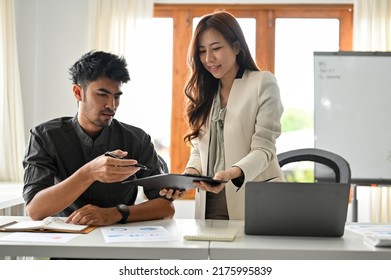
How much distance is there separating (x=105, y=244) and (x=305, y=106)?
3.62 metres

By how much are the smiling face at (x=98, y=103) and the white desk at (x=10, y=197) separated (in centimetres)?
113

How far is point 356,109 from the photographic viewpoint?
150 inches

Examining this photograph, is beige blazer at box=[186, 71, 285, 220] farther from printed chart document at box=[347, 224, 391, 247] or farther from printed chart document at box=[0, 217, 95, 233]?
printed chart document at box=[0, 217, 95, 233]

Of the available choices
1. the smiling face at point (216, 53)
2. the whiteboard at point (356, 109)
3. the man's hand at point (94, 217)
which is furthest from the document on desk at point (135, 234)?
the whiteboard at point (356, 109)

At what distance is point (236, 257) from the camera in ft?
4.47

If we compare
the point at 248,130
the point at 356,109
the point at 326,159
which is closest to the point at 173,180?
the point at 248,130

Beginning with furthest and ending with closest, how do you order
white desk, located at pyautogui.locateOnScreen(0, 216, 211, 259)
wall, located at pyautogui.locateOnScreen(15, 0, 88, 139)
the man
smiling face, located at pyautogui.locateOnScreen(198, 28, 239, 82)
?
1. wall, located at pyautogui.locateOnScreen(15, 0, 88, 139)
2. smiling face, located at pyautogui.locateOnScreen(198, 28, 239, 82)
3. the man
4. white desk, located at pyautogui.locateOnScreen(0, 216, 211, 259)

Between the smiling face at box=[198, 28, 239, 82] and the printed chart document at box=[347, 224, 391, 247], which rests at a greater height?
the smiling face at box=[198, 28, 239, 82]

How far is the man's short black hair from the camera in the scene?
6.69 ft

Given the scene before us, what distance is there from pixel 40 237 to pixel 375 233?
1.02m

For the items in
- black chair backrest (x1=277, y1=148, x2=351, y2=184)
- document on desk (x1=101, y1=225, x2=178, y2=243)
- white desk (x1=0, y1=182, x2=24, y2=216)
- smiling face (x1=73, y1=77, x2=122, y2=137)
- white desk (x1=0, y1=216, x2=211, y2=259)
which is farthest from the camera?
white desk (x1=0, y1=182, x2=24, y2=216)

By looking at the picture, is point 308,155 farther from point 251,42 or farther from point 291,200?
point 251,42

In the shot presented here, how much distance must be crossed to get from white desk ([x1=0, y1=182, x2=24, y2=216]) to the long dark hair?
49.2 inches

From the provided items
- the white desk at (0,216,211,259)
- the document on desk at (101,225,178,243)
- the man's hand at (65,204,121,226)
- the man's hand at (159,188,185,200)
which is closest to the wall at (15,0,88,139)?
the man's hand at (159,188,185,200)
